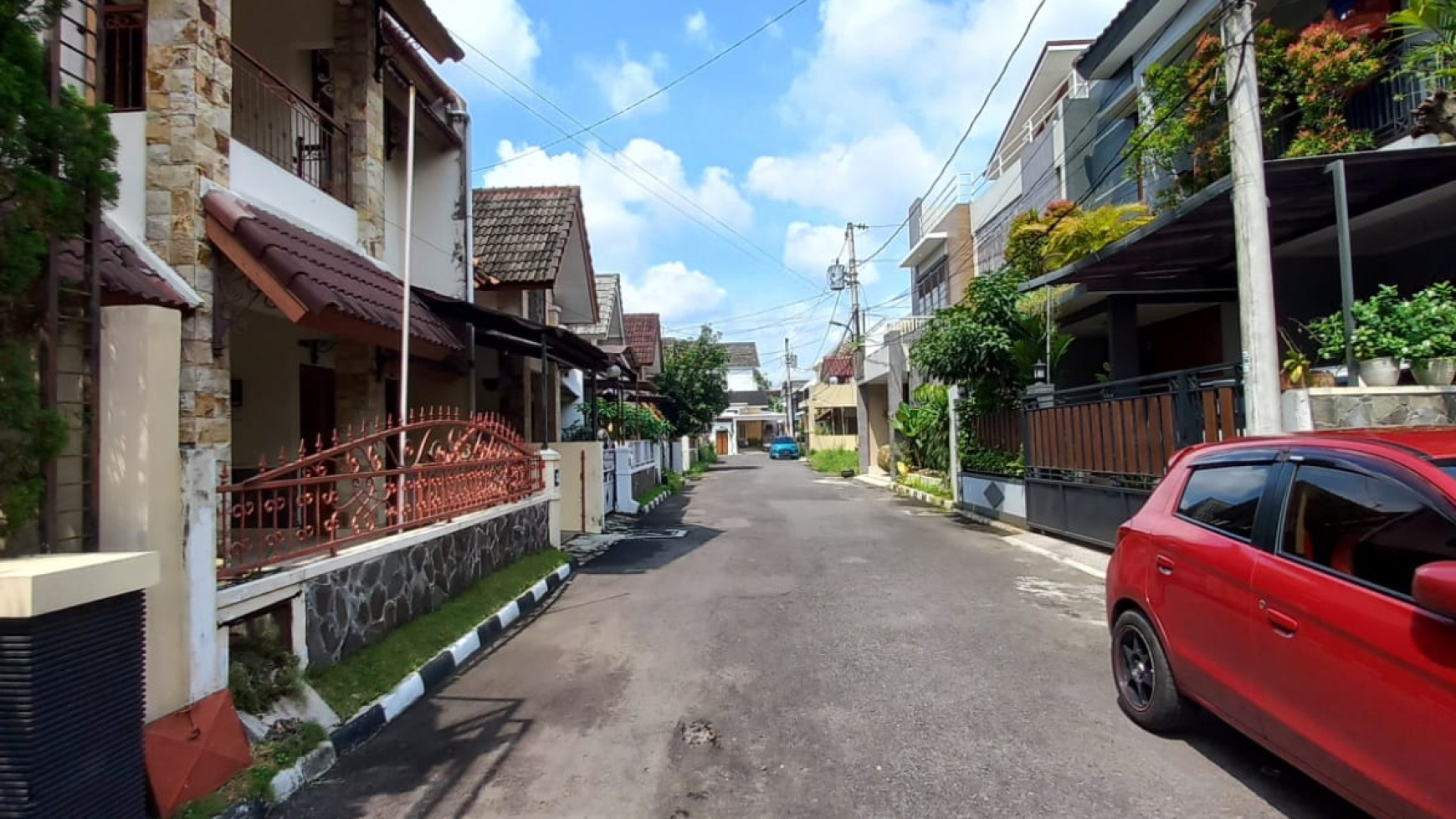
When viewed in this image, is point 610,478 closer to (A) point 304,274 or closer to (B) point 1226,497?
(A) point 304,274

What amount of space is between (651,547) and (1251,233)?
8832 millimetres

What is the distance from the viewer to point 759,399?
84.9 m

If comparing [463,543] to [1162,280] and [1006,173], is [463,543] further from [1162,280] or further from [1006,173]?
[1006,173]

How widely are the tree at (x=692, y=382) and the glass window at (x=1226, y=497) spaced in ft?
94.9

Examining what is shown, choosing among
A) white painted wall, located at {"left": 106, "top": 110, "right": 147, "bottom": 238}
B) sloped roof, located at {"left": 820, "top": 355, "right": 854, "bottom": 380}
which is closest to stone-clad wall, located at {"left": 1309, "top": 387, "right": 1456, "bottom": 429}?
white painted wall, located at {"left": 106, "top": 110, "right": 147, "bottom": 238}

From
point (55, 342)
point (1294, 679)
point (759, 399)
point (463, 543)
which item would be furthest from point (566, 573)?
point (759, 399)

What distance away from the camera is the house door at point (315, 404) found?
10836mm

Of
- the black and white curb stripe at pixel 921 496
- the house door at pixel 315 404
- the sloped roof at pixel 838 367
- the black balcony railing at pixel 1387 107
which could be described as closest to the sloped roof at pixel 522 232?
the house door at pixel 315 404

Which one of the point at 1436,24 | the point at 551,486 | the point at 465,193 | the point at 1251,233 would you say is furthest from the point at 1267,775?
the point at 465,193

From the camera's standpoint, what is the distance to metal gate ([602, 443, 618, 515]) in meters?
16.7

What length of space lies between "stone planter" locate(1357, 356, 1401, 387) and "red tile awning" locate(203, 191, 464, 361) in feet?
29.9

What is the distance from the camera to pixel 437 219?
12250mm

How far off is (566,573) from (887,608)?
14.2 feet

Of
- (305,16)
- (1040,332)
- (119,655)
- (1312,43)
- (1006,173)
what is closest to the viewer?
(119,655)
